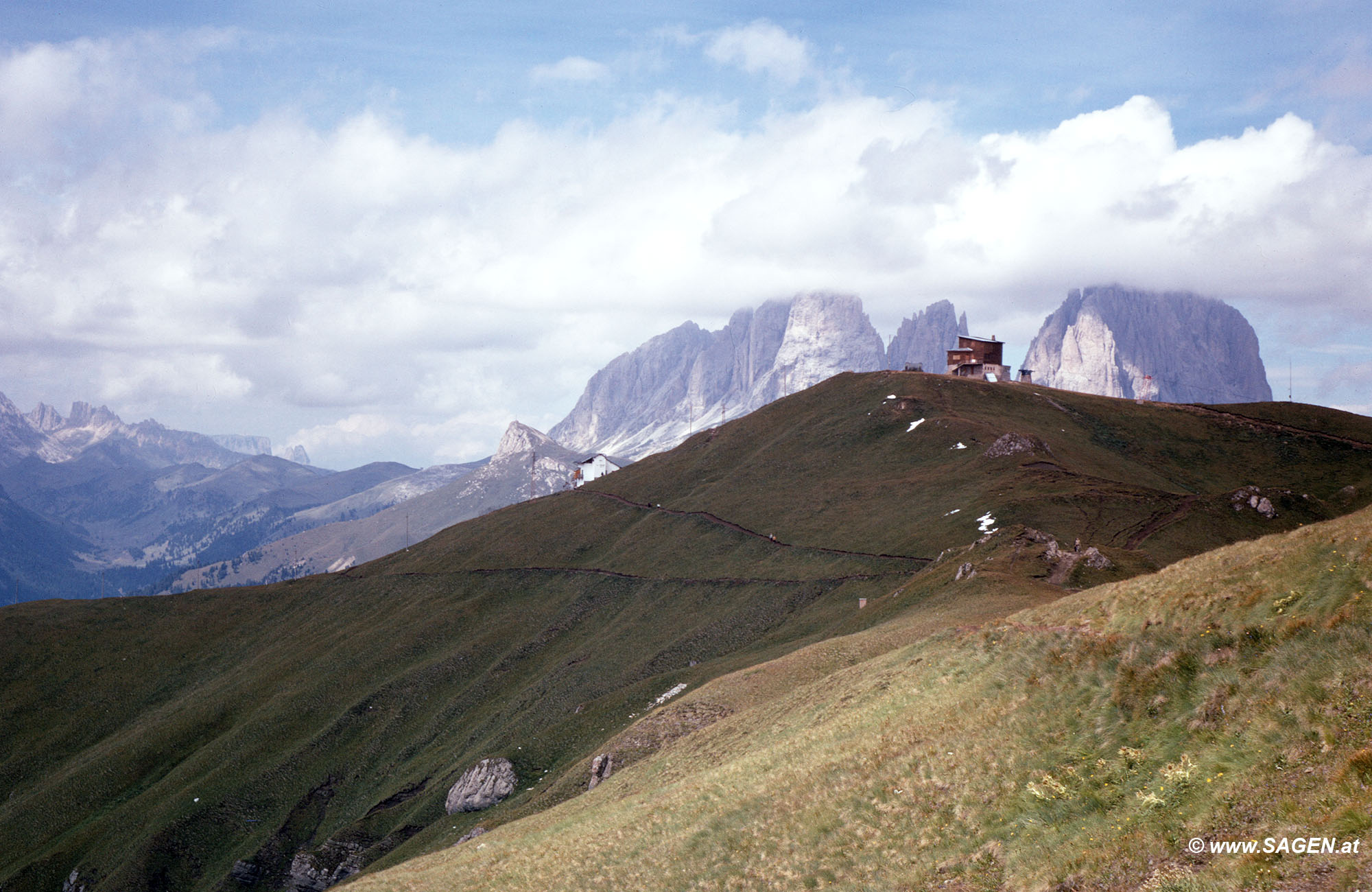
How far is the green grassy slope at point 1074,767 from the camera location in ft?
57.9

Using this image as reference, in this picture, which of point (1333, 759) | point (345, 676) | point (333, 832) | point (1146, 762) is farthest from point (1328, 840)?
point (345, 676)

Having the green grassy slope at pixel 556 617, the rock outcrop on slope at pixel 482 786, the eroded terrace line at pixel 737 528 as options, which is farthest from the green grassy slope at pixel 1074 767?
the eroded terrace line at pixel 737 528

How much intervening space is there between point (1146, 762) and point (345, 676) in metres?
133

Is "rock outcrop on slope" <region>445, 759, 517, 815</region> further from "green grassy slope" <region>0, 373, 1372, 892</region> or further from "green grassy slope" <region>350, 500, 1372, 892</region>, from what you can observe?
"green grassy slope" <region>350, 500, 1372, 892</region>

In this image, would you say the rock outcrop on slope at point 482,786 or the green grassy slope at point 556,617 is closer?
the rock outcrop on slope at point 482,786

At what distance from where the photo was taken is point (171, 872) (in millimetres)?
95938

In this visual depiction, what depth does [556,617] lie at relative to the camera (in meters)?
134

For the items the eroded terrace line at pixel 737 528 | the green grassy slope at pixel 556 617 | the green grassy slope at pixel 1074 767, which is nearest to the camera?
the green grassy slope at pixel 1074 767

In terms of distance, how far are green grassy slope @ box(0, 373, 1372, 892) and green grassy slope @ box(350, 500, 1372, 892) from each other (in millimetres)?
21950

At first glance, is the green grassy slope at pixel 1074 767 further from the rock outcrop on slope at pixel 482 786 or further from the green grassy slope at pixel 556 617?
the rock outcrop on slope at pixel 482 786

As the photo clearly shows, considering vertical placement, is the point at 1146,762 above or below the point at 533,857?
above

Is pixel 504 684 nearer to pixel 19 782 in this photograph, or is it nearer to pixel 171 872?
pixel 171 872

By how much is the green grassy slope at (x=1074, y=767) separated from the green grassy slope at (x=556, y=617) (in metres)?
22.0

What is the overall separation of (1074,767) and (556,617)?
4619 inches
